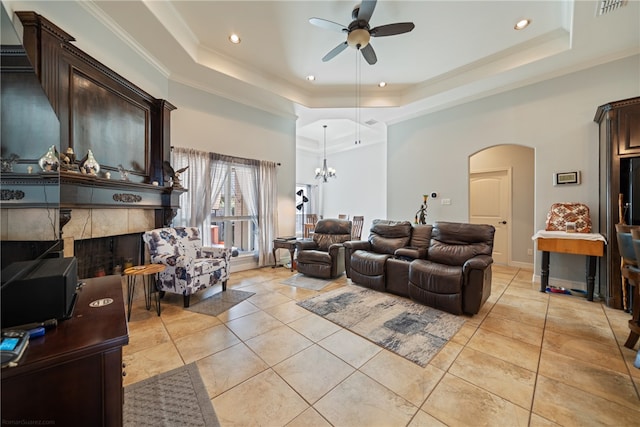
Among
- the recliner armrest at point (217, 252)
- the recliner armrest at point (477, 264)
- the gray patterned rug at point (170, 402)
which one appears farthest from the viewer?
the recliner armrest at point (217, 252)

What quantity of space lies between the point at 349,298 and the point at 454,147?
141 inches

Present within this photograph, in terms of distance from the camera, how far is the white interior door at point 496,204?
5.05 m

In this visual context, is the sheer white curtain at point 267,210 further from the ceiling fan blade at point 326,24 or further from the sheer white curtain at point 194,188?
the ceiling fan blade at point 326,24

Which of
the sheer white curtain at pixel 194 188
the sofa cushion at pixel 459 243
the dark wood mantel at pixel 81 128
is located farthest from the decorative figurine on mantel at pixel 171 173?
the sofa cushion at pixel 459 243

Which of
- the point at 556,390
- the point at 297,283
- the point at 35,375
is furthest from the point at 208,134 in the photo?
the point at 556,390

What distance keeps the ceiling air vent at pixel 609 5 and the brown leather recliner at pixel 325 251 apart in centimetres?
397

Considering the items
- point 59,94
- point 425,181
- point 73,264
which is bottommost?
point 73,264

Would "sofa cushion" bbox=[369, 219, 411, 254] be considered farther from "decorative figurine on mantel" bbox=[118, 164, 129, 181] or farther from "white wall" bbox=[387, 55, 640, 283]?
"decorative figurine on mantel" bbox=[118, 164, 129, 181]

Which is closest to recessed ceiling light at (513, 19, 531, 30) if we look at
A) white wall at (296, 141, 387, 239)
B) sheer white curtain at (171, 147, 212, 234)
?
white wall at (296, 141, 387, 239)

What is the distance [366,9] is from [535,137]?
3.42 metres

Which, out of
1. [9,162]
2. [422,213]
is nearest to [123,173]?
[9,162]

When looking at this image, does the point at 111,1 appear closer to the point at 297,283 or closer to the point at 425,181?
the point at 297,283

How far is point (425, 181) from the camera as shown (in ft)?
16.5

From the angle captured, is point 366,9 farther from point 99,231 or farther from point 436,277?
point 99,231
